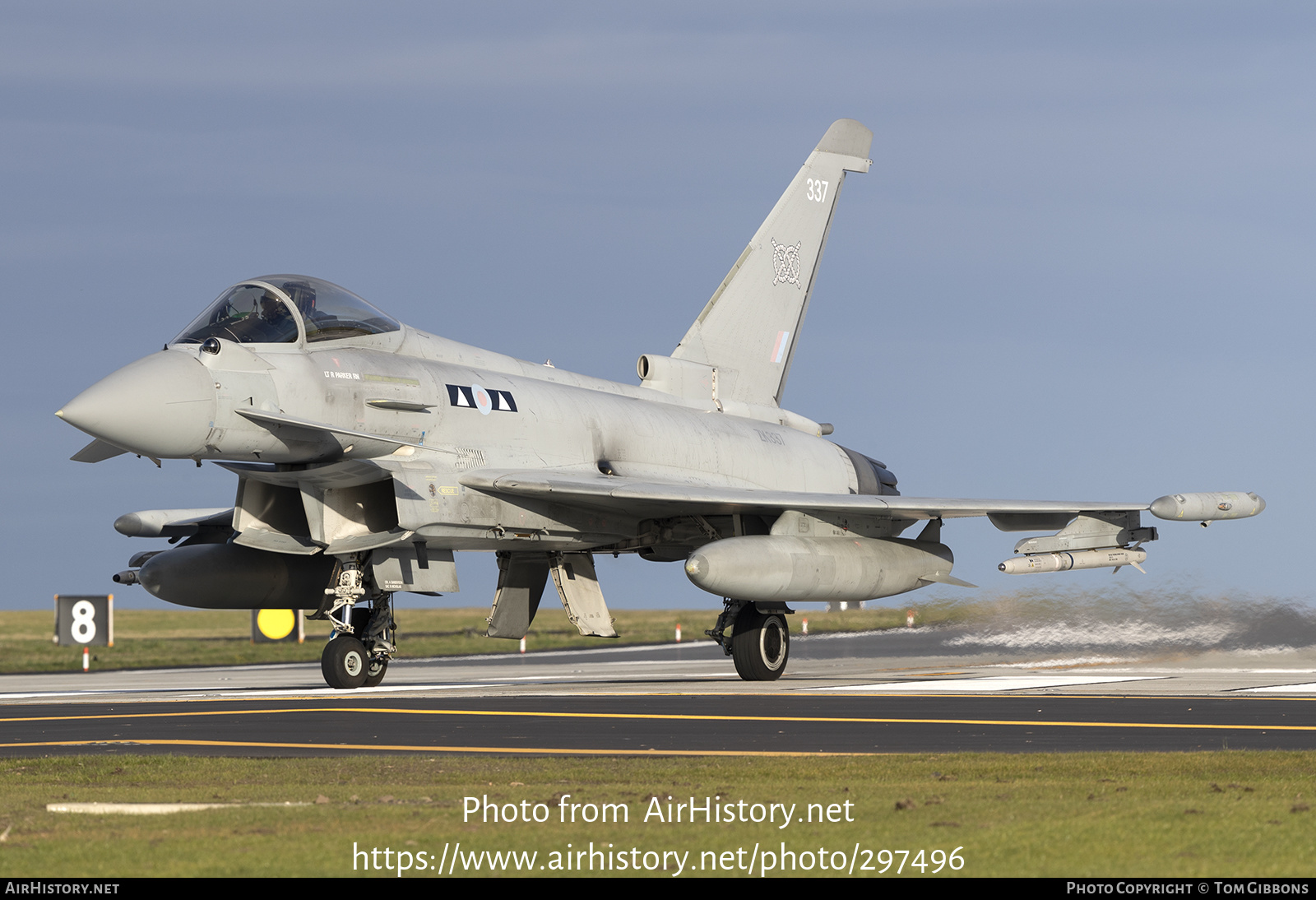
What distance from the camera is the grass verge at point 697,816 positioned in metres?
5.79

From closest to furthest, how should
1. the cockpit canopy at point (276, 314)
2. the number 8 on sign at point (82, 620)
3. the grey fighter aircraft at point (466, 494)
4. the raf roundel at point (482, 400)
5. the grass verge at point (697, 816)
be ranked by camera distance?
1. the grass verge at point (697, 816)
2. the grey fighter aircraft at point (466, 494)
3. the cockpit canopy at point (276, 314)
4. the raf roundel at point (482, 400)
5. the number 8 on sign at point (82, 620)

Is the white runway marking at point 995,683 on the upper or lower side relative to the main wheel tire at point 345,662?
Result: lower

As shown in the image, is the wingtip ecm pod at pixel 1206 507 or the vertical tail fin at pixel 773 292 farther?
the vertical tail fin at pixel 773 292

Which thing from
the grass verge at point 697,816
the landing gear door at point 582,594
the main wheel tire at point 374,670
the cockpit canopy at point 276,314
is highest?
the cockpit canopy at point 276,314

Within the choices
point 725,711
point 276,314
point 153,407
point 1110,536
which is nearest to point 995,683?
point 1110,536

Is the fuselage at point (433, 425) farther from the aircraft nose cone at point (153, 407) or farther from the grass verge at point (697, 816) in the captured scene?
the grass verge at point (697, 816)

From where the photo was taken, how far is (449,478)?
17219 millimetres

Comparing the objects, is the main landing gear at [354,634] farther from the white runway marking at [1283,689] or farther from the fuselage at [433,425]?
the white runway marking at [1283,689]

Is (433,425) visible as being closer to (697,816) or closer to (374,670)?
(374,670)

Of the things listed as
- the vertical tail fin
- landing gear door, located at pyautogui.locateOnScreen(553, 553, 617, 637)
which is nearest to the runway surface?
landing gear door, located at pyautogui.locateOnScreen(553, 553, 617, 637)

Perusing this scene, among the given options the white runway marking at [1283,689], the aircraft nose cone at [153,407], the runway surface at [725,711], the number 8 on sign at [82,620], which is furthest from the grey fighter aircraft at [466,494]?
the number 8 on sign at [82,620]

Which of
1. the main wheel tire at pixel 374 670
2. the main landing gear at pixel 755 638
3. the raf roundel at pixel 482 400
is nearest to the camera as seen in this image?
the main wheel tire at pixel 374 670

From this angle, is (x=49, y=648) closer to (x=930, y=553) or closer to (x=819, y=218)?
(x=819, y=218)

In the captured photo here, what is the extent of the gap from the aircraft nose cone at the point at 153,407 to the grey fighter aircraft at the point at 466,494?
2 centimetres
